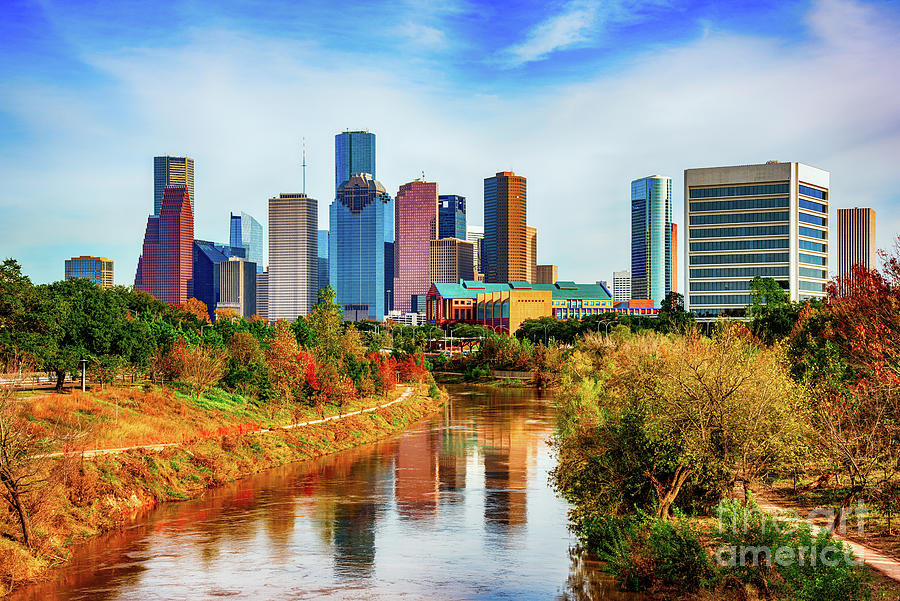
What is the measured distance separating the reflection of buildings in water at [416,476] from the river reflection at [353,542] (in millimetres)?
168

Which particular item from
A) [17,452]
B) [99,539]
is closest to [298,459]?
[99,539]

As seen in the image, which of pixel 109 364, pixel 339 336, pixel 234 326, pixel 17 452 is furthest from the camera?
pixel 339 336

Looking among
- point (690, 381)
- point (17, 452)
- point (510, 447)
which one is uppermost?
point (690, 381)

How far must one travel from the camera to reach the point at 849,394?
137 feet

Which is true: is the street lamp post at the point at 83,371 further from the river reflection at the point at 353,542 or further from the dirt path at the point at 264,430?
the river reflection at the point at 353,542

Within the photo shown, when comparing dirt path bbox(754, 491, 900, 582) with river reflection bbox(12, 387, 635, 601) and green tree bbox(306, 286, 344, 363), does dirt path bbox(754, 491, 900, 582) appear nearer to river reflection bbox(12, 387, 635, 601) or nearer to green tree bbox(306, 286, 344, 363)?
river reflection bbox(12, 387, 635, 601)

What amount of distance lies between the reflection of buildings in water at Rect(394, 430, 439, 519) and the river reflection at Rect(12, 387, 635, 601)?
0.17 m

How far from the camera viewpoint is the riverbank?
4116cm

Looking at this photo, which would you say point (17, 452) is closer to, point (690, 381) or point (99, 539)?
point (99, 539)

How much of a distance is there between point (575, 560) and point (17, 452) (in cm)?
2716

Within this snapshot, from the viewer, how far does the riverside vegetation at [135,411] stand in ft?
134

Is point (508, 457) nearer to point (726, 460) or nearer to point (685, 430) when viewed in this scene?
point (685, 430)

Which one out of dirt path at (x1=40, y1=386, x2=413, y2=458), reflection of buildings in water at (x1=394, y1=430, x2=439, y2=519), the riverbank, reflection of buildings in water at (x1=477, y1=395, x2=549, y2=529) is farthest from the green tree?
reflection of buildings in water at (x1=394, y1=430, x2=439, y2=519)
